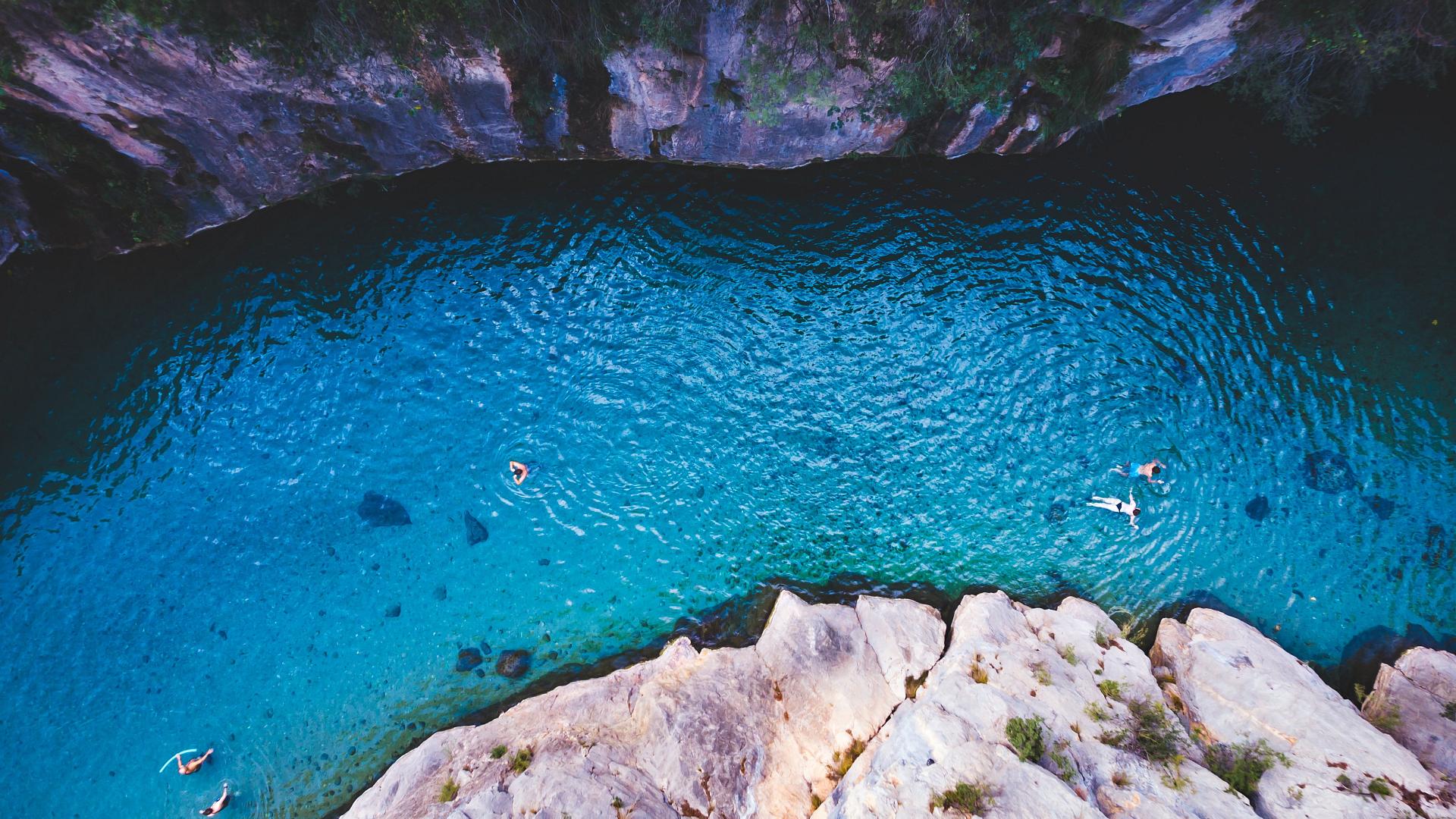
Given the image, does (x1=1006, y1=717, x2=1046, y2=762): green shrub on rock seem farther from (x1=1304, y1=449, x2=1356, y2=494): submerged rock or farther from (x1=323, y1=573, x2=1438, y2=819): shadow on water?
(x1=1304, y1=449, x2=1356, y2=494): submerged rock

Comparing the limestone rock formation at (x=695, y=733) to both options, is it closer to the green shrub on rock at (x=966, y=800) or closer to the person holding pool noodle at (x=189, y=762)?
the green shrub on rock at (x=966, y=800)

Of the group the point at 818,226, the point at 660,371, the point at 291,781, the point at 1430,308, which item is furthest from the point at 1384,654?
the point at 291,781

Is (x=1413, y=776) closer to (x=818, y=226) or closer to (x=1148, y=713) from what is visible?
(x=1148, y=713)

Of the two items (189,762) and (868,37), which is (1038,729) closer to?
(868,37)

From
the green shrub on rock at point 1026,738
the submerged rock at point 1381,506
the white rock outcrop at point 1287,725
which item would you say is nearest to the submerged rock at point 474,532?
the green shrub on rock at point 1026,738

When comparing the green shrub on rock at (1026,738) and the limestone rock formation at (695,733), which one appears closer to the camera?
the green shrub on rock at (1026,738)
